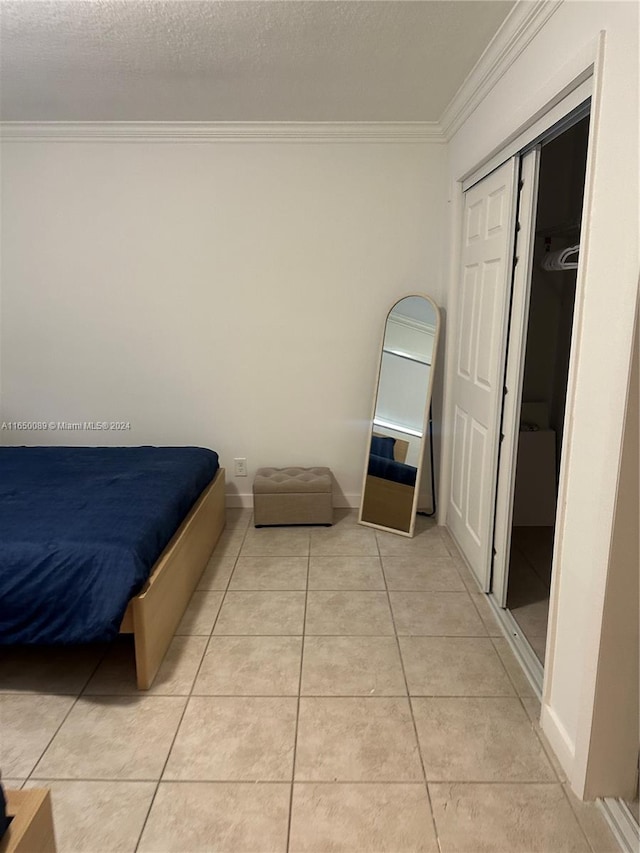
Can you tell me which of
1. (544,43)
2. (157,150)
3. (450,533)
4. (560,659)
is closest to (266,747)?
(560,659)

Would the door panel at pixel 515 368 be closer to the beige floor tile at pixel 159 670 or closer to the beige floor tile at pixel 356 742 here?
the beige floor tile at pixel 356 742

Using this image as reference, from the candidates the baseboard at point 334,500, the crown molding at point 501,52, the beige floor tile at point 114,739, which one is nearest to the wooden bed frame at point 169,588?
the beige floor tile at point 114,739

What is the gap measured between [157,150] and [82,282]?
94 cm

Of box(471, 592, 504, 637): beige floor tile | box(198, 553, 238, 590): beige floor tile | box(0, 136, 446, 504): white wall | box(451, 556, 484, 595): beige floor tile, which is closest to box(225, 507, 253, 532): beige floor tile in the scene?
box(0, 136, 446, 504): white wall

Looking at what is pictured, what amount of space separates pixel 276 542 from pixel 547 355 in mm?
2044

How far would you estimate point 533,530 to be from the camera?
3.67 meters

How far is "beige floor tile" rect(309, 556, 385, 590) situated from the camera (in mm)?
3016

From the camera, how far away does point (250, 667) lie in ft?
7.73

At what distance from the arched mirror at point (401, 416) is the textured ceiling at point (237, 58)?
1178 mm

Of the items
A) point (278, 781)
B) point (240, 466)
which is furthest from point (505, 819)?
point (240, 466)

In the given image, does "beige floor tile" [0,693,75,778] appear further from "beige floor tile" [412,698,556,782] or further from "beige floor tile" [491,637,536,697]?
"beige floor tile" [491,637,536,697]

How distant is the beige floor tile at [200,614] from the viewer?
2613mm

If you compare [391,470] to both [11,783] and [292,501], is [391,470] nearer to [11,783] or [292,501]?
[292,501]

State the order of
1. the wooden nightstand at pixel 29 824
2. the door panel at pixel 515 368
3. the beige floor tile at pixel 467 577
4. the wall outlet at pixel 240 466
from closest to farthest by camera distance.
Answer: the wooden nightstand at pixel 29 824 → the door panel at pixel 515 368 → the beige floor tile at pixel 467 577 → the wall outlet at pixel 240 466
